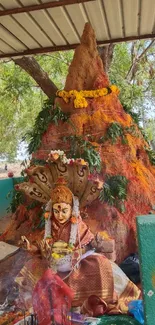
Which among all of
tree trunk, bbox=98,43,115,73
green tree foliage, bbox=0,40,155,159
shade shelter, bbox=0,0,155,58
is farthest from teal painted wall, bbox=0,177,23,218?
shade shelter, bbox=0,0,155,58

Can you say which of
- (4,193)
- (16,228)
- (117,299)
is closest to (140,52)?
(4,193)

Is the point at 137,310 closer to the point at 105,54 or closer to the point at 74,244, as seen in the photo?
the point at 74,244

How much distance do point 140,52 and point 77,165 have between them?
883 cm

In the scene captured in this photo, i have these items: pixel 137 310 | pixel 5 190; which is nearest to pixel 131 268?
pixel 137 310

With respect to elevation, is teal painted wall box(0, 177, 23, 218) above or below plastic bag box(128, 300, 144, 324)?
above

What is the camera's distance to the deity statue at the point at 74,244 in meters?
3.47

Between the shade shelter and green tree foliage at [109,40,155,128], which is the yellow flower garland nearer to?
the shade shelter

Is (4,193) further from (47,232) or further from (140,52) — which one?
(47,232)

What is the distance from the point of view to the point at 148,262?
2232 millimetres

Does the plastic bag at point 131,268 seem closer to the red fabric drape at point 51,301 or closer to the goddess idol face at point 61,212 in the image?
the goddess idol face at point 61,212

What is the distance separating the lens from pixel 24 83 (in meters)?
10.5

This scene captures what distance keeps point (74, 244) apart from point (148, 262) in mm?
1508

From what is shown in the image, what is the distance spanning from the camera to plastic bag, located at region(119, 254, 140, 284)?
5.37 metres

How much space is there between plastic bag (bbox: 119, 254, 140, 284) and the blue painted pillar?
322 cm
